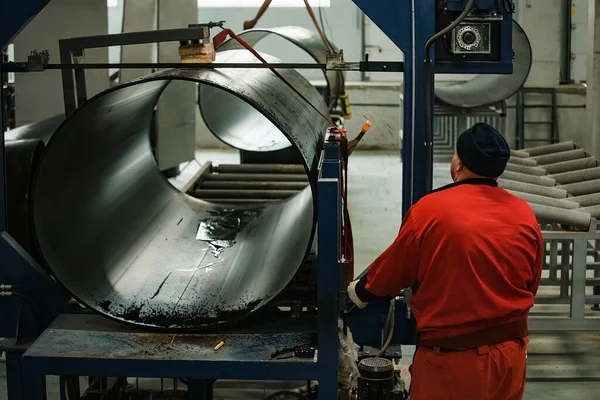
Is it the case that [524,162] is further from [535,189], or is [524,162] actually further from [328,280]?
[328,280]

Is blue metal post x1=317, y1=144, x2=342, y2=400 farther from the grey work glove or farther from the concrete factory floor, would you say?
the concrete factory floor

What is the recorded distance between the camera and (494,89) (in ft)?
30.1

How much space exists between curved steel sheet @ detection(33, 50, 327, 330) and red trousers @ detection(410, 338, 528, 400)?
71 cm

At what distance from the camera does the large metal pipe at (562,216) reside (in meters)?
4.93

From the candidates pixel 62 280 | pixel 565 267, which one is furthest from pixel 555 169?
pixel 62 280

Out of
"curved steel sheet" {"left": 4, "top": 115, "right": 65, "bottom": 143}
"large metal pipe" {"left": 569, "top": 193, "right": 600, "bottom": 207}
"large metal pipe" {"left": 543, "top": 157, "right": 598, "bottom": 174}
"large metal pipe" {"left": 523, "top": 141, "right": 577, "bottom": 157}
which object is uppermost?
"curved steel sheet" {"left": 4, "top": 115, "right": 65, "bottom": 143}

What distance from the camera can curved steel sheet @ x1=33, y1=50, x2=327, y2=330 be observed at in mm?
3598

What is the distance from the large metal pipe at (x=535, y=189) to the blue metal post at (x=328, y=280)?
2743 mm

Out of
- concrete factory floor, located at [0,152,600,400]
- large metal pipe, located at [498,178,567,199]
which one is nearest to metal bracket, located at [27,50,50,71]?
concrete factory floor, located at [0,152,600,400]

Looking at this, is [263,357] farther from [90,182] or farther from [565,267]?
[565,267]

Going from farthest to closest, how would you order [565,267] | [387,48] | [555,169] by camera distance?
[387,48], [555,169], [565,267]

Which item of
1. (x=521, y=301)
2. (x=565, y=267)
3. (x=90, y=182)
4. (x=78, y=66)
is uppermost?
(x=78, y=66)

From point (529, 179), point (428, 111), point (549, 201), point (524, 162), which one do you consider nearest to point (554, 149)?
point (524, 162)

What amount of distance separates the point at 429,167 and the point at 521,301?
79cm
